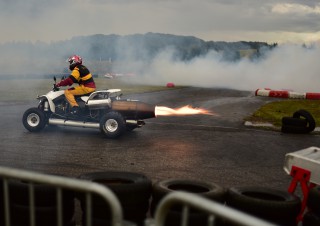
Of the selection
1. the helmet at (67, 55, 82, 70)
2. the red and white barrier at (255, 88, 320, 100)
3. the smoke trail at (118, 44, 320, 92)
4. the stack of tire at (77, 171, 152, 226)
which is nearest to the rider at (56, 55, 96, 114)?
the helmet at (67, 55, 82, 70)

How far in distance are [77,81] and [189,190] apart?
7.75m

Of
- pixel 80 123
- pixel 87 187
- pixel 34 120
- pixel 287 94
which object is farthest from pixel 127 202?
pixel 287 94

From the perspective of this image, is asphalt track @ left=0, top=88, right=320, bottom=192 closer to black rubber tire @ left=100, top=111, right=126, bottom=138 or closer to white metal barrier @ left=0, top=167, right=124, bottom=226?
black rubber tire @ left=100, top=111, right=126, bottom=138

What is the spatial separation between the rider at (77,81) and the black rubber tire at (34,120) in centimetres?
96

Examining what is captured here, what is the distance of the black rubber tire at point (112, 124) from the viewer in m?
11.5

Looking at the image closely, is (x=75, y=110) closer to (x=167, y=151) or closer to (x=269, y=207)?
(x=167, y=151)

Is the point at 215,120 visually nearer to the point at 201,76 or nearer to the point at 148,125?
the point at 148,125

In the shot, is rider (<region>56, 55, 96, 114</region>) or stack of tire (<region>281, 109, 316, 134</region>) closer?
rider (<region>56, 55, 96, 114</region>)

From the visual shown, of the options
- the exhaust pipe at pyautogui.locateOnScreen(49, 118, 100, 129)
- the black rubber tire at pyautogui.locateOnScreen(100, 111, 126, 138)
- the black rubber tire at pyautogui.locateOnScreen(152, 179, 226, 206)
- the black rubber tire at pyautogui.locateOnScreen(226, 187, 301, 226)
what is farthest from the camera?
the exhaust pipe at pyautogui.locateOnScreen(49, 118, 100, 129)

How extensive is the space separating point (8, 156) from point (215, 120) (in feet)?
29.5

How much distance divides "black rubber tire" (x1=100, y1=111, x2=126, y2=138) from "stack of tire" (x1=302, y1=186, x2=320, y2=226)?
7.41 m

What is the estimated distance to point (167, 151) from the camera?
1023 cm

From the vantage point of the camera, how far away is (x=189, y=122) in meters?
15.5

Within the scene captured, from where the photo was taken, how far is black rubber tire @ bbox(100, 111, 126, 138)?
11.5 metres
